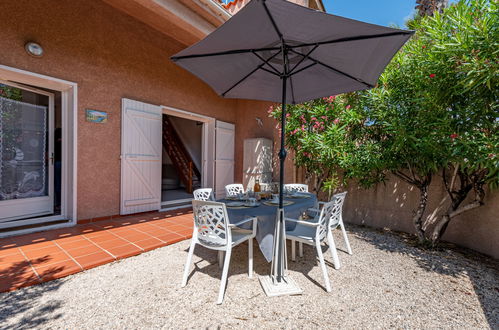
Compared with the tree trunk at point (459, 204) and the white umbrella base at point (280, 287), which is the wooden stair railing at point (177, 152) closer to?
the white umbrella base at point (280, 287)

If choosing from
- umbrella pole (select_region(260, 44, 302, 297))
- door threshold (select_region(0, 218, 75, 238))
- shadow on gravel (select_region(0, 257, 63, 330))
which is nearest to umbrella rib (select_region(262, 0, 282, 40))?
umbrella pole (select_region(260, 44, 302, 297))

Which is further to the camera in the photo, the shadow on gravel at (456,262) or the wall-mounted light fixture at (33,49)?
the wall-mounted light fixture at (33,49)

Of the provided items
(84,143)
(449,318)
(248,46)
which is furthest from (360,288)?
(84,143)

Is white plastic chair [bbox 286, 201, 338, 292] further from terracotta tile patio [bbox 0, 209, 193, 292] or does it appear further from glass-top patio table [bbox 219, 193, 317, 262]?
terracotta tile patio [bbox 0, 209, 193, 292]

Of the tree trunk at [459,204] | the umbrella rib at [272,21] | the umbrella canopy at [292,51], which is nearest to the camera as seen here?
the umbrella rib at [272,21]

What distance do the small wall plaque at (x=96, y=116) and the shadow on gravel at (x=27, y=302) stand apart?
7.17 feet

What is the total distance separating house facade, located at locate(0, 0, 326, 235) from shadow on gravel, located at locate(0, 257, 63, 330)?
4.36 ft

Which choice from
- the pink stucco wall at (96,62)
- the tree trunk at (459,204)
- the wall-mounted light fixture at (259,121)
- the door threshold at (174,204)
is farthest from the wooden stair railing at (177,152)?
the tree trunk at (459,204)

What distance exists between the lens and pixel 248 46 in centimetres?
191

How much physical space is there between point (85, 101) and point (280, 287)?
3.80 meters

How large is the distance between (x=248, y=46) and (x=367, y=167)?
8.24 ft

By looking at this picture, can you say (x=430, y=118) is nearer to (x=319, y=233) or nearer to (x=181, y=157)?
(x=319, y=233)

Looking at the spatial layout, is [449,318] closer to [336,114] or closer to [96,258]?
[336,114]

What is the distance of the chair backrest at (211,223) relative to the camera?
1.93 metres
